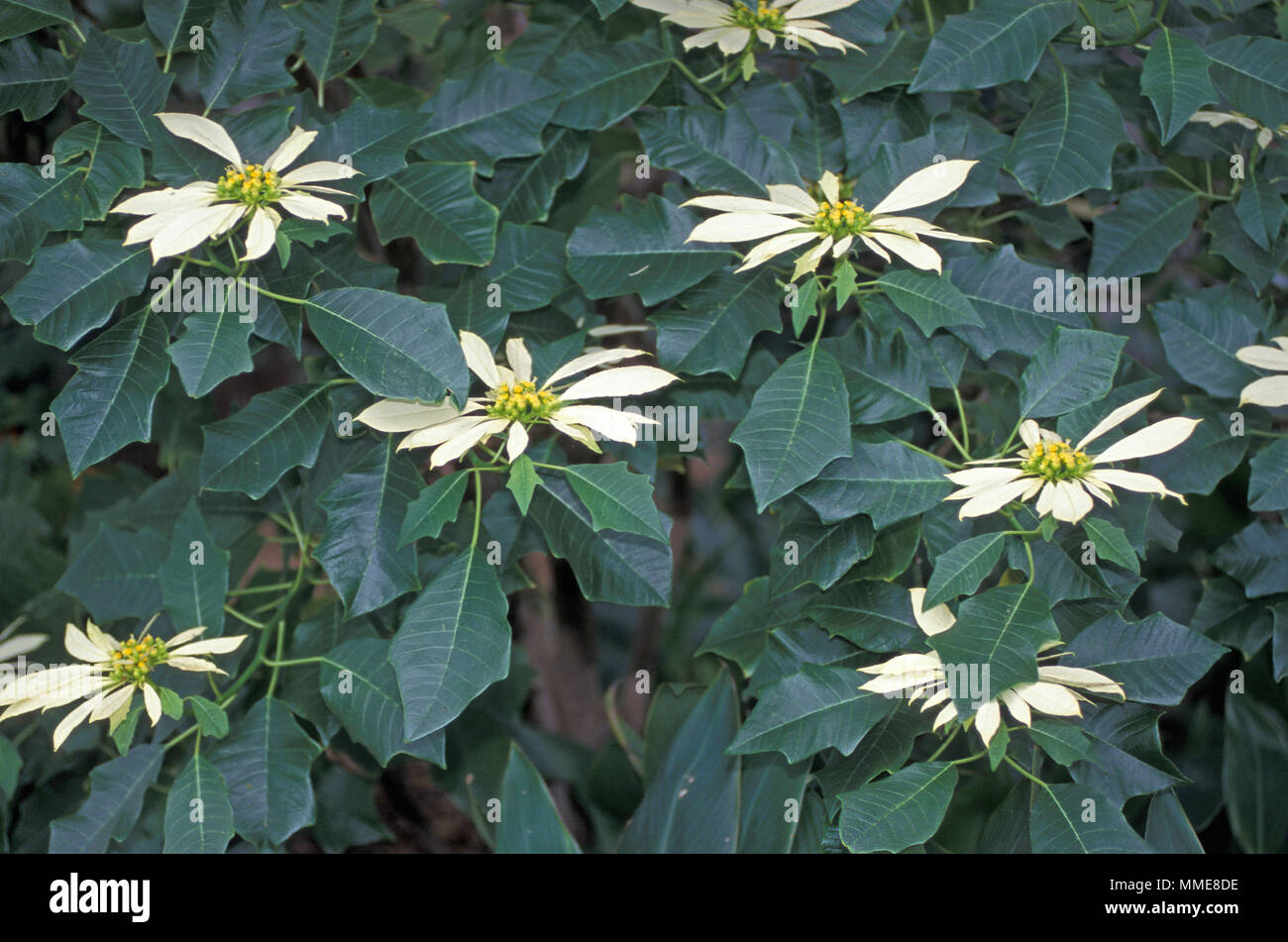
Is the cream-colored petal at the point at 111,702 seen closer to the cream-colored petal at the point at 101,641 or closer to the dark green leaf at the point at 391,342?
the cream-colored petal at the point at 101,641

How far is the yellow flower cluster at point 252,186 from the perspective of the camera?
80cm

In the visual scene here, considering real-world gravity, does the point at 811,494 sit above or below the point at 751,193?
below

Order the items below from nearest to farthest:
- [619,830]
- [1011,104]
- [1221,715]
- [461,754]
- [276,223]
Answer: [276,223] < [1011,104] < [461,754] < [619,830] < [1221,715]

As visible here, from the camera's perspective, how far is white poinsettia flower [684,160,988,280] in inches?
31.3

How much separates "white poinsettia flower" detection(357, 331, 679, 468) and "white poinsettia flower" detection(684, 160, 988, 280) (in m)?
0.13

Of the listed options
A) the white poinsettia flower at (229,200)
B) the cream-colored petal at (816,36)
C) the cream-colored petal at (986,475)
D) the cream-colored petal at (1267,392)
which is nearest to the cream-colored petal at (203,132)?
the white poinsettia flower at (229,200)

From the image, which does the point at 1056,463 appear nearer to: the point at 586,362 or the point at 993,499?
the point at 993,499

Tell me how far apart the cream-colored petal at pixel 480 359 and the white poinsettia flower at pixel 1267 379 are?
0.64 meters

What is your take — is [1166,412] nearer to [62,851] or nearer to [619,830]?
[619,830]

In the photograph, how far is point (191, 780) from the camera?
33.7 inches

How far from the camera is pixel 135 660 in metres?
0.86

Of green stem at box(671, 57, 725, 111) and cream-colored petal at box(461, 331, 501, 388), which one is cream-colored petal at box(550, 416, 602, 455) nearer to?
cream-colored petal at box(461, 331, 501, 388)

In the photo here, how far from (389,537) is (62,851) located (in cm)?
40

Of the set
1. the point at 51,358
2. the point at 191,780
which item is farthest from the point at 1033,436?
the point at 51,358
